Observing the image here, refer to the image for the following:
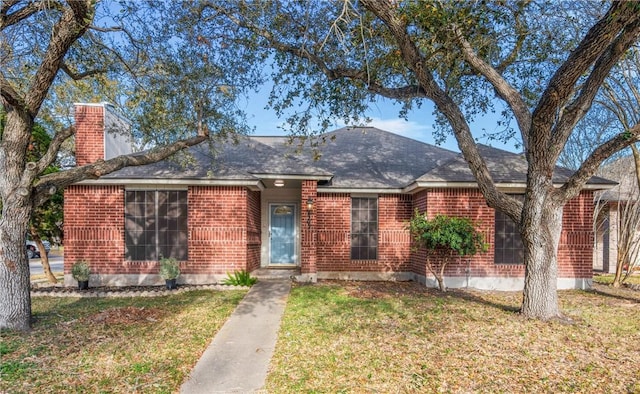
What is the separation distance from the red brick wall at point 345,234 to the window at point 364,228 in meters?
0.13

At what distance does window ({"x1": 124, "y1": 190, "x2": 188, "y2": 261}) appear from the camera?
10.9m

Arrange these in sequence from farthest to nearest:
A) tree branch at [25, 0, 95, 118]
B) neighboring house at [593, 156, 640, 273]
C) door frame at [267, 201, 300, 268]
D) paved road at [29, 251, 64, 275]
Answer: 1. paved road at [29, 251, 64, 275]
2. neighboring house at [593, 156, 640, 273]
3. door frame at [267, 201, 300, 268]
4. tree branch at [25, 0, 95, 118]

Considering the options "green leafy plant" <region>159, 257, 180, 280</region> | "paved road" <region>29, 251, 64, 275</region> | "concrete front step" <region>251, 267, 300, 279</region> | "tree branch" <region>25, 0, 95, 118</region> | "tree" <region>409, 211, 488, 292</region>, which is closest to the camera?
"tree branch" <region>25, 0, 95, 118</region>

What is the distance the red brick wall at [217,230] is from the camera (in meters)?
10.8

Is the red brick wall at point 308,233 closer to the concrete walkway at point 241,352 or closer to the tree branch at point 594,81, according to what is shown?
the concrete walkway at point 241,352

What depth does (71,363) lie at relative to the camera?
507cm

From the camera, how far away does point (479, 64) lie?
7.43 m

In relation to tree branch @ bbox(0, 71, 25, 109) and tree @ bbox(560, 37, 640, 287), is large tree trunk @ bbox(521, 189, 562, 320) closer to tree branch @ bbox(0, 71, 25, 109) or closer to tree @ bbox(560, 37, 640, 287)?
tree @ bbox(560, 37, 640, 287)

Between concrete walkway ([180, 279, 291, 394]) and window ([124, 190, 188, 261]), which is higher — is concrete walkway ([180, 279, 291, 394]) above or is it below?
below

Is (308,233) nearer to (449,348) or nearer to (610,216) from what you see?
(449,348)

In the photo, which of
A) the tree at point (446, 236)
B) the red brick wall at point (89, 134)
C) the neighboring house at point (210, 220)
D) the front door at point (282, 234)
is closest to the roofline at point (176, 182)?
the neighboring house at point (210, 220)

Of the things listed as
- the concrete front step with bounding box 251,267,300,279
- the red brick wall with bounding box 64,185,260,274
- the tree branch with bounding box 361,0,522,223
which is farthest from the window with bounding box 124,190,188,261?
the tree branch with bounding box 361,0,522,223

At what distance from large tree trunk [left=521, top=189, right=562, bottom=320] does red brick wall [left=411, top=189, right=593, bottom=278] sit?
3682mm

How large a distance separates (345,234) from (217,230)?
388 cm
